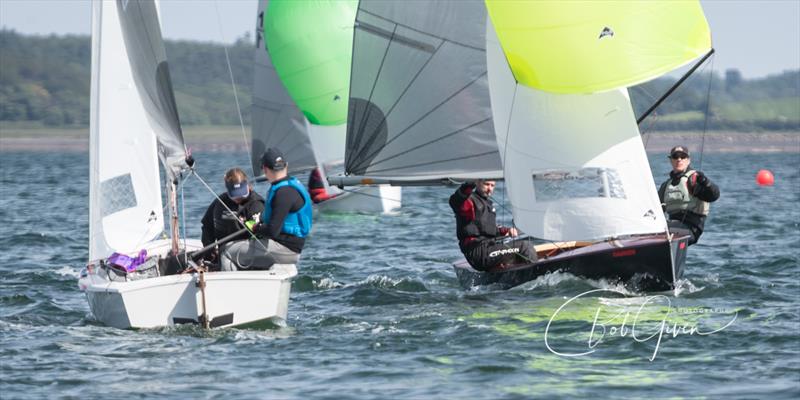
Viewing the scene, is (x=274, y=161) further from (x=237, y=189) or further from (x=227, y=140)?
(x=227, y=140)

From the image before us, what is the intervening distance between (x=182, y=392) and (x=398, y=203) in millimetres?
17028

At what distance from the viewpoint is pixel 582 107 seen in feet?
41.9

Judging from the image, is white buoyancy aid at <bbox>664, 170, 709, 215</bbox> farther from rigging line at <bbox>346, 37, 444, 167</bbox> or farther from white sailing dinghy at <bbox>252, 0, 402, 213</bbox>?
white sailing dinghy at <bbox>252, 0, 402, 213</bbox>

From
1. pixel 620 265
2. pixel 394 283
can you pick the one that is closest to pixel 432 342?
pixel 620 265

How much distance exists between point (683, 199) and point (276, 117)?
45.4ft

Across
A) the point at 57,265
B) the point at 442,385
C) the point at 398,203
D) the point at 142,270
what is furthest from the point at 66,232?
the point at 442,385

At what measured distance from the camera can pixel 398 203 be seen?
2578cm

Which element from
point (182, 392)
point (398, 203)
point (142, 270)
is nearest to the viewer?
point (182, 392)

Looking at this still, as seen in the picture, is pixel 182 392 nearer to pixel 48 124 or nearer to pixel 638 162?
pixel 638 162

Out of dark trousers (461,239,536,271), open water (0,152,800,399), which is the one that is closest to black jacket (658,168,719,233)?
open water (0,152,800,399)

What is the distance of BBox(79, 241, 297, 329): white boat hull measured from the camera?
1032cm

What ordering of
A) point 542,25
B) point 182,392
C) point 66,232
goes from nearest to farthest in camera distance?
point 182,392 < point 542,25 < point 66,232

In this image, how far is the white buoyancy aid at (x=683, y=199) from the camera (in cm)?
1355
